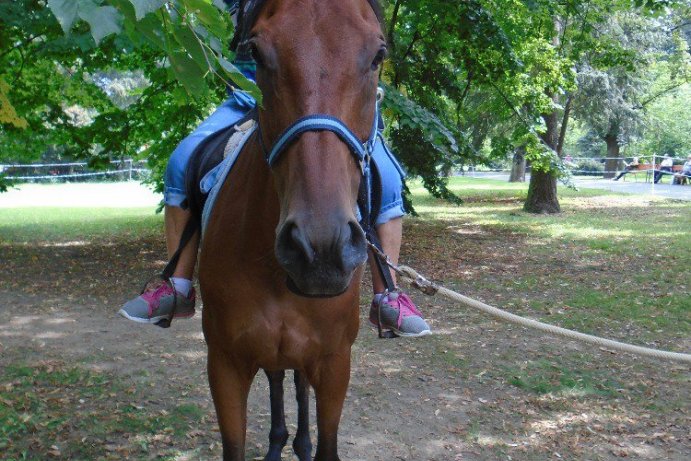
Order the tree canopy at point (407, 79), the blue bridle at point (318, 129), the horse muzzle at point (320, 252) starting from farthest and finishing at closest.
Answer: the tree canopy at point (407, 79) → the blue bridle at point (318, 129) → the horse muzzle at point (320, 252)

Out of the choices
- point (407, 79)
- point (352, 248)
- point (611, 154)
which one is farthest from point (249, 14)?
point (611, 154)

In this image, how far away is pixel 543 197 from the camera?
2062 cm

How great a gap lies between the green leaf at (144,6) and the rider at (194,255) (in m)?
1.78

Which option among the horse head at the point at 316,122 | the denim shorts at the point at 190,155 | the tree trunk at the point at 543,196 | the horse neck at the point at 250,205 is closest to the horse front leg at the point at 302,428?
the denim shorts at the point at 190,155

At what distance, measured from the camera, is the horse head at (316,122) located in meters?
1.97

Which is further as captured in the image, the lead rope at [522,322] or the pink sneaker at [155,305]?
the pink sneaker at [155,305]

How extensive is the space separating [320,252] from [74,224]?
57.3ft

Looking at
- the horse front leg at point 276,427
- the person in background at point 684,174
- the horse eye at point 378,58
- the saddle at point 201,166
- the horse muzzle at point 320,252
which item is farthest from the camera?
the person in background at point 684,174

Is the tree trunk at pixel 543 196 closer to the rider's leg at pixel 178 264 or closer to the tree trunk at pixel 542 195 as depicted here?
the tree trunk at pixel 542 195

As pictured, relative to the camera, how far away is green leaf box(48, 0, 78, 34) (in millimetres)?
1576

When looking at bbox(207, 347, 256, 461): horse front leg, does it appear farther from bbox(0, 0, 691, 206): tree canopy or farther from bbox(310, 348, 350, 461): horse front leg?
bbox(0, 0, 691, 206): tree canopy

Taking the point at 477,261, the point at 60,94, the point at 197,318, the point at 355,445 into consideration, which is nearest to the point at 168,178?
the point at 355,445

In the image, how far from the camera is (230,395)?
306 centimetres

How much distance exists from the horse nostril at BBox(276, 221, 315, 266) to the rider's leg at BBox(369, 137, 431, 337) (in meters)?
1.47
